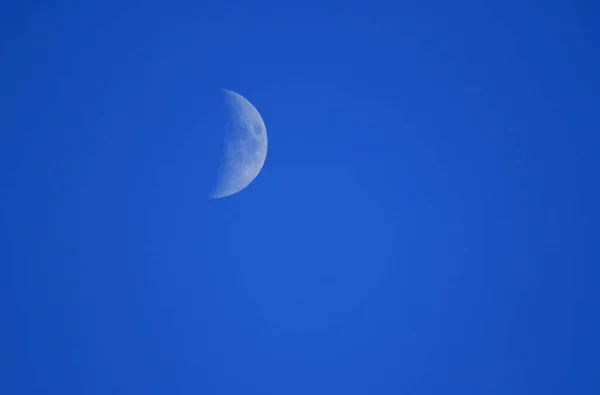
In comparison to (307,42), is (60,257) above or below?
below

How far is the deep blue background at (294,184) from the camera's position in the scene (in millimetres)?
1834

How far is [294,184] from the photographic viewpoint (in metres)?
1.83

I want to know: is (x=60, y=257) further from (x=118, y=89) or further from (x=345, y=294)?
(x=345, y=294)

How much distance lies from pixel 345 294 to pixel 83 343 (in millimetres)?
1040

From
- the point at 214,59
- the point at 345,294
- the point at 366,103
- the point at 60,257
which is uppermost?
the point at 214,59

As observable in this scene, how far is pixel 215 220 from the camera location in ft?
6.02

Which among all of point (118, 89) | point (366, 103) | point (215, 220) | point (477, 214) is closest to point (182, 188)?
point (215, 220)

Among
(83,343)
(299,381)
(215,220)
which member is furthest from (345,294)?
(83,343)

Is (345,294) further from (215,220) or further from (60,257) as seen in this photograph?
(60,257)

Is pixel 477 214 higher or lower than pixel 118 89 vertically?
lower

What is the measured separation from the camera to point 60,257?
1.84 m

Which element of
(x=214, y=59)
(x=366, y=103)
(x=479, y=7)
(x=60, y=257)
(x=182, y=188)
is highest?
(x=479, y=7)

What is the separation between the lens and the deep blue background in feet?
6.02

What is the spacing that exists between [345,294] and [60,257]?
1.11 metres
